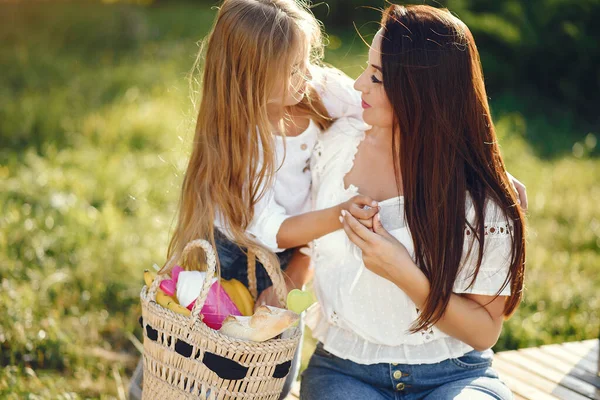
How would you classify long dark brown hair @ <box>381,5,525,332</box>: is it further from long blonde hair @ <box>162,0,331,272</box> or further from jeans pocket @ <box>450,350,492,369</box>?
long blonde hair @ <box>162,0,331,272</box>

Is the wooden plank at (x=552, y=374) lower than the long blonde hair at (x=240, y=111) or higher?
lower

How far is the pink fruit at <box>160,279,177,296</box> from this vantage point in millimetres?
2047

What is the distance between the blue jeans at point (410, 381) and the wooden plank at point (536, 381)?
0.45m

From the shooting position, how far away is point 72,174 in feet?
15.8

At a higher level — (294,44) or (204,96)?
(294,44)

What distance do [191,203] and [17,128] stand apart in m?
3.65

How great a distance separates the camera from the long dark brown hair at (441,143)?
1954mm

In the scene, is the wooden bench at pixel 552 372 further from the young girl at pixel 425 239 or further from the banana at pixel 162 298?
the banana at pixel 162 298

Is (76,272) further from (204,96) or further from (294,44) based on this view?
(294,44)

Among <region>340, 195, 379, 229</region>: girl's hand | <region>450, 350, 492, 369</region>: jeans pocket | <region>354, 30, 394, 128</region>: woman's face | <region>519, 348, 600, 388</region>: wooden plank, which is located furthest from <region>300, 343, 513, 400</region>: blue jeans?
<region>354, 30, 394, 128</region>: woman's face

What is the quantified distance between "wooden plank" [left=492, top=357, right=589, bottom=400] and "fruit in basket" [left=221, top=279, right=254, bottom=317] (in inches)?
40.6

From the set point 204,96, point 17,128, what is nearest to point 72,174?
point 17,128

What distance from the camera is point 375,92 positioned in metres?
2.06

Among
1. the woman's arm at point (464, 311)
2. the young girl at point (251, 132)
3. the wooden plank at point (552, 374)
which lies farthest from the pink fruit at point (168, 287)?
the wooden plank at point (552, 374)
